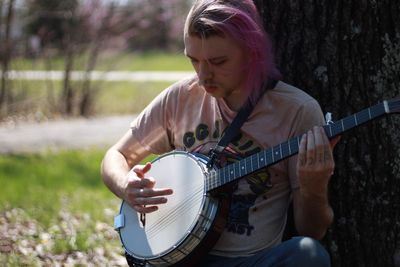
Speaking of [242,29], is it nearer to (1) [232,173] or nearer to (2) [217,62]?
(2) [217,62]

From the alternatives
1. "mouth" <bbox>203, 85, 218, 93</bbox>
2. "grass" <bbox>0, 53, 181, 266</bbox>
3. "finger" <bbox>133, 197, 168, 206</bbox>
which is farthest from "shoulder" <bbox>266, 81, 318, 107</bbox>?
"grass" <bbox>0, 53, 181, 266</bbox>

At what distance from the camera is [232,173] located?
273cm

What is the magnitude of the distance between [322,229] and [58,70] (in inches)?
329

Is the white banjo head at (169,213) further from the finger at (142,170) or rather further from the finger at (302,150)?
the finger at (302,150)

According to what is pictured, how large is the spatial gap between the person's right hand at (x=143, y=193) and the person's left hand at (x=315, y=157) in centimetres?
59

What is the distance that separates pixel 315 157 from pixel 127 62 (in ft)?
41.5

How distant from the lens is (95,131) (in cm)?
859

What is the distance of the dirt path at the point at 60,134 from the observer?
764cm

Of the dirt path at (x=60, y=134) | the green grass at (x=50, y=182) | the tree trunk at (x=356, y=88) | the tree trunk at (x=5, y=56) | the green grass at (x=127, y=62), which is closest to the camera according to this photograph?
the tree trunk at (x=356, y=88)

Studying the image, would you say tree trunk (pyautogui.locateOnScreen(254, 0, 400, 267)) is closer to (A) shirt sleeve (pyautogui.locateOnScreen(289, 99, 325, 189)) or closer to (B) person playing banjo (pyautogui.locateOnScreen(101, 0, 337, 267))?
(B) person playing banjo (pyautogui.locateOnScreen(101, 0, 337, 267))

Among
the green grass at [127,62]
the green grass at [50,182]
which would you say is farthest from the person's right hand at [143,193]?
the green grass at [50,182]

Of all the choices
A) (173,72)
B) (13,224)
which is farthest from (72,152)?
(173,72)

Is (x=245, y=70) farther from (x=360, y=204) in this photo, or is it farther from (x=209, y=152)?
(x=360, y=204)

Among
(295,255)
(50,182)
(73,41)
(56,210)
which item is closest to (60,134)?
(50,182)
